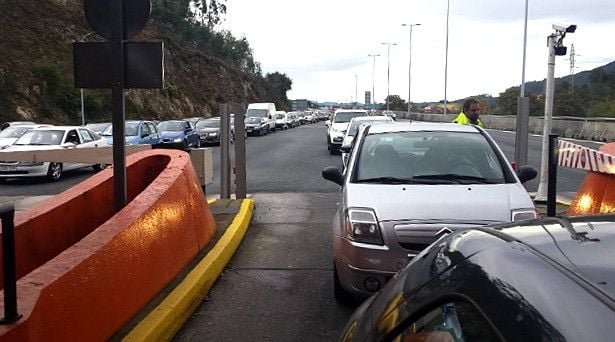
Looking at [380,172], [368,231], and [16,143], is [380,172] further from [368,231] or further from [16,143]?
[16,143]

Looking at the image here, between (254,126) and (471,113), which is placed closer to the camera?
(471,113)

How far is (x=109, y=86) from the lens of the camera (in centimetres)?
557

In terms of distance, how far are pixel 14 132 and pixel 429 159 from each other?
18581 millimetres

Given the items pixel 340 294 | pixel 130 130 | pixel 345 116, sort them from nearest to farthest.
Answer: pixel 340 294 < pixel 130 130 < pixel 345 116

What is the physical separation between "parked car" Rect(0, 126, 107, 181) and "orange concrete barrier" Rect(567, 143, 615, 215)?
43.0ft

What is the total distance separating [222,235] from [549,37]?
6.99 meters

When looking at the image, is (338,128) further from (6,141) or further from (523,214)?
(523,214)

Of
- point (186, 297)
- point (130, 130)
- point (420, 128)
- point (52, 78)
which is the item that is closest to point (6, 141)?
point (130, 130)

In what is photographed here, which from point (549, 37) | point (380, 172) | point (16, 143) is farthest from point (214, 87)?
point (380, 172)

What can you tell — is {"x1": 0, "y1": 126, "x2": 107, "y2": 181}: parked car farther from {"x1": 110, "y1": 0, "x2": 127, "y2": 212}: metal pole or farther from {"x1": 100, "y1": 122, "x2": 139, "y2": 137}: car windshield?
{"x1": 110, "y1": 0, "x2": 127, "y2": 212}: metal pole

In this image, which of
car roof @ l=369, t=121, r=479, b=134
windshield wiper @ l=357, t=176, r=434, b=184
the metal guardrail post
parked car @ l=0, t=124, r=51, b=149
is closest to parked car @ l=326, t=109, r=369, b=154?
parked car @ l=0, t=124, r=51, b=149

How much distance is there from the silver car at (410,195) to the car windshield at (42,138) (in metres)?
13.3

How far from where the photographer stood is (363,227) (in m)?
5.01

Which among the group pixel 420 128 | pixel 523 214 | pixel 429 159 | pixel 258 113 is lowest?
pixel 523 214
